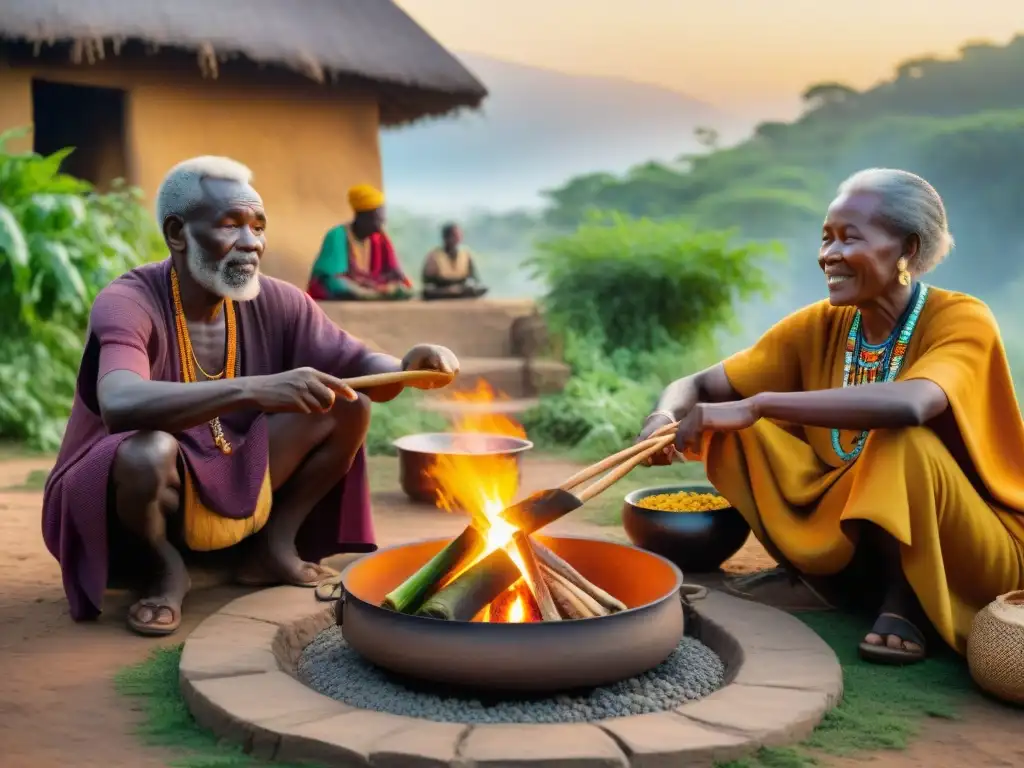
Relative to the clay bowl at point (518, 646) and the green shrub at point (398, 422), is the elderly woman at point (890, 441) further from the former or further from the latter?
the green shrub at point (398, 422)

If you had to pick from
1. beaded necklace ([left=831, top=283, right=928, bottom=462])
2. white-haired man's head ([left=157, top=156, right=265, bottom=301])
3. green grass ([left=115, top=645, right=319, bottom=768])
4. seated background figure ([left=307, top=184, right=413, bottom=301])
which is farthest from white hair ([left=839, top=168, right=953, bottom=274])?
seated background figure ([left=307, top=184, right=413, bottom=301])

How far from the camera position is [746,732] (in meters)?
2.38

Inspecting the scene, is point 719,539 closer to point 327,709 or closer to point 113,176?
point 327,709

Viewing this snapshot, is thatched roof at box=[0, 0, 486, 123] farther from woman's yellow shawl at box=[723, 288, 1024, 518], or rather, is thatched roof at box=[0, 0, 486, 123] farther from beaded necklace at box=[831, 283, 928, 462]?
beaded necklace at box=[831, 283, 928, 462]

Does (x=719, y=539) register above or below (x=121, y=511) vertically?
below

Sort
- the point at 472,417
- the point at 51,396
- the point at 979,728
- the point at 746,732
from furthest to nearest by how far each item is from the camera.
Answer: the point at 472,417
the point at 51,396
the point at 979,728
the point at 746,732

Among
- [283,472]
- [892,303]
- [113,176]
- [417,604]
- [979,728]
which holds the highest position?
[113,176]

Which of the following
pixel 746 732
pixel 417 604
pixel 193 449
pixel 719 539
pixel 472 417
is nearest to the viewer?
pixel 746 732

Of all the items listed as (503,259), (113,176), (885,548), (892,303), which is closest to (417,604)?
(885,548)

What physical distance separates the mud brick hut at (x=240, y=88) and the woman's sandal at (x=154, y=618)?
22.5 ft

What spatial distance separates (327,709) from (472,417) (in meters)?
5.29

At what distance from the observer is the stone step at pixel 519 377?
824 centimetres

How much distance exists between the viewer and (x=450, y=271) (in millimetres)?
10078

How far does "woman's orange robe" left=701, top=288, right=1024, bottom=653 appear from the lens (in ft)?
9.68
